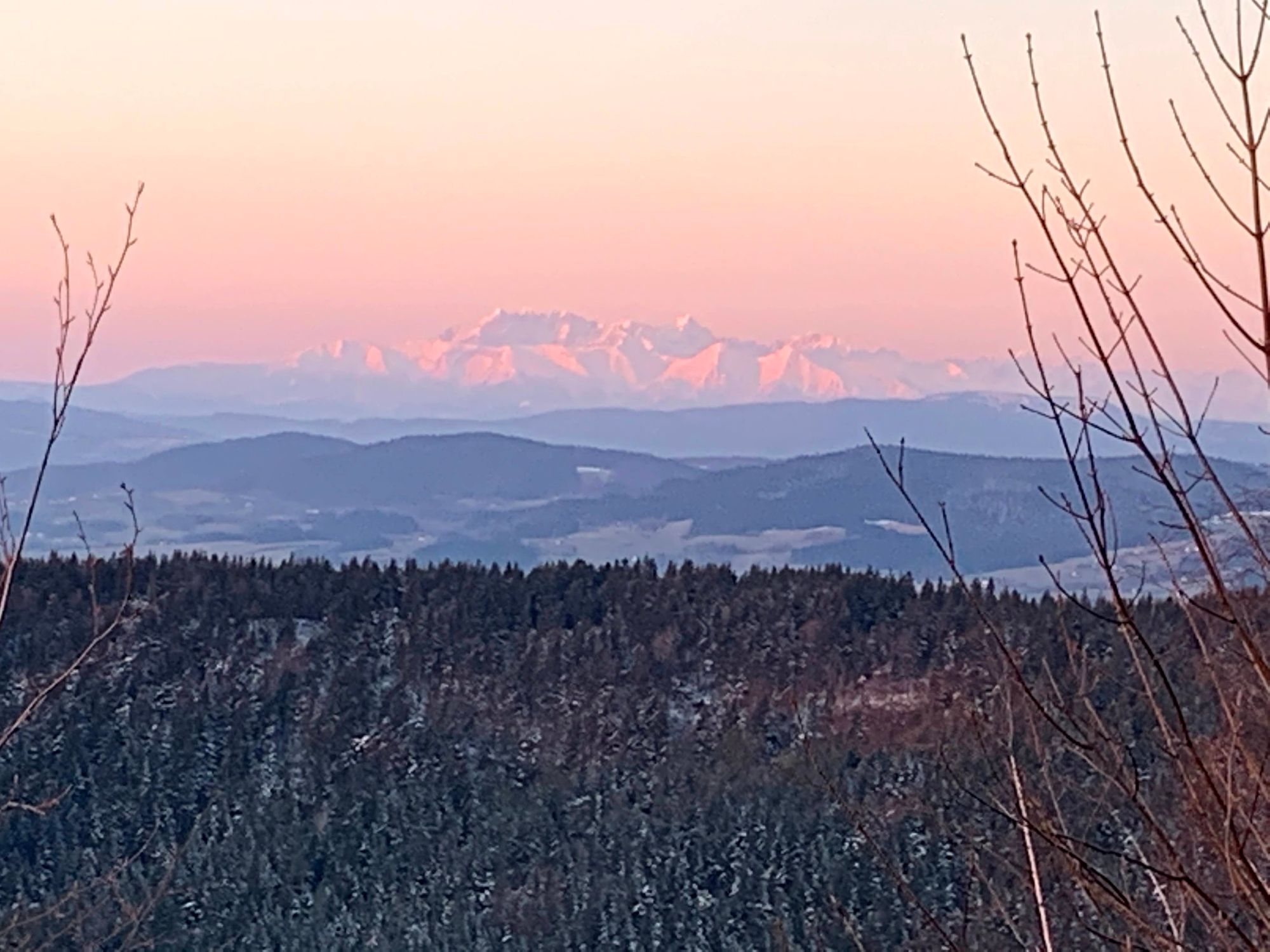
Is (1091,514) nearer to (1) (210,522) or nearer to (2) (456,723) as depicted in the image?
(2) (456,723)

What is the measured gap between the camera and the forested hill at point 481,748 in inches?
1524

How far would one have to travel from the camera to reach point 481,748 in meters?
47.3

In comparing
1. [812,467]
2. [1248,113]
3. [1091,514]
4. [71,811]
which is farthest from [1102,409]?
[812,467]

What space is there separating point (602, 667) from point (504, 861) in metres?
8.63

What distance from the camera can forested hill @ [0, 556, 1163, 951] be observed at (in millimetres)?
38719

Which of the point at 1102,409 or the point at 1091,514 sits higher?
the point at 1102,409

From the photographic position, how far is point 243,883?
40750 mm

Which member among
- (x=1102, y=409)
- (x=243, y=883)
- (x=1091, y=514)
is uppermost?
(x=1102, y=409)

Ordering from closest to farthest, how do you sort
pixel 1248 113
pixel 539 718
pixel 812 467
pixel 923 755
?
pixel 1248 113 < pixel 923 755 < pixel 539 718 < pixel 812 467

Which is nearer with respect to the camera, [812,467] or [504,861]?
[504,861]

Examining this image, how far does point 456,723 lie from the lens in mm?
48094

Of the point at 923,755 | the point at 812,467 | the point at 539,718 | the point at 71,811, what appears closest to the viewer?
the point at 923,755

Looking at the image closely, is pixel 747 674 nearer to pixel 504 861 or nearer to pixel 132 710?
pixel 504 861

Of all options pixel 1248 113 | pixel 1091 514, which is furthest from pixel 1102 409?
pixel 1248 113
